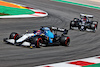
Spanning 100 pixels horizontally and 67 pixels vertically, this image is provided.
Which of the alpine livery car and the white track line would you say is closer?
the white track line

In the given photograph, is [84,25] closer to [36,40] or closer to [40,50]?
[36,40]

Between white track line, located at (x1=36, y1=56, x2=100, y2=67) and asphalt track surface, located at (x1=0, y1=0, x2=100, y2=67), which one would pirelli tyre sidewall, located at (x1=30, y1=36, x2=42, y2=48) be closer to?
asphalt track surface, located at (x1=0, y1=0, x2=100, y2=67)

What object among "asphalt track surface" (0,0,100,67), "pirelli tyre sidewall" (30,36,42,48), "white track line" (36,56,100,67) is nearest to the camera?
"white track line" (36,56,100,67)

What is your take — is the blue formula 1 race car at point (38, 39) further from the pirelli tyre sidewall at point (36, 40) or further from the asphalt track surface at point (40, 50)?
the asphalt track surface at point (40, 50)

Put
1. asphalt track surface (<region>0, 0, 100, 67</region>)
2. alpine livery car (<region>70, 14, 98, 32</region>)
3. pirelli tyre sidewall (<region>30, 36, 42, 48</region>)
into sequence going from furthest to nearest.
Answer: alpine livery car (<region>70, 14, 98, 32</region>), pirelli tyre sidewall (<region>30, 36, 42, 48</region>), asphalt track surface (<region>0, 0, 100, 67</region>)

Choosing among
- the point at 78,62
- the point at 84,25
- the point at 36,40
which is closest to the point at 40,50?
the point at 36,40

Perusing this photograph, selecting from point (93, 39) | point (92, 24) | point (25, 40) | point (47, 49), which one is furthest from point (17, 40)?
point (92, 24)

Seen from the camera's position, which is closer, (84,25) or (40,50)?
(40,50)

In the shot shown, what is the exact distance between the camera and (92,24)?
702 inches

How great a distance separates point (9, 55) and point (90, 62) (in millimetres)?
3395

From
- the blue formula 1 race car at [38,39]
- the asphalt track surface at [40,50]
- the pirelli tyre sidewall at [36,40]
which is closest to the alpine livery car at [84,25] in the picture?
the asphalt track surface at [40,50]

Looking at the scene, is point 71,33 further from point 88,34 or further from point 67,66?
point 67,66

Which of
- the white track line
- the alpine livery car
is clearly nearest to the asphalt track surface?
the white track line

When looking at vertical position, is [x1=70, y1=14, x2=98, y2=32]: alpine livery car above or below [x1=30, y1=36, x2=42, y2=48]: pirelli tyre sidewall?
below
